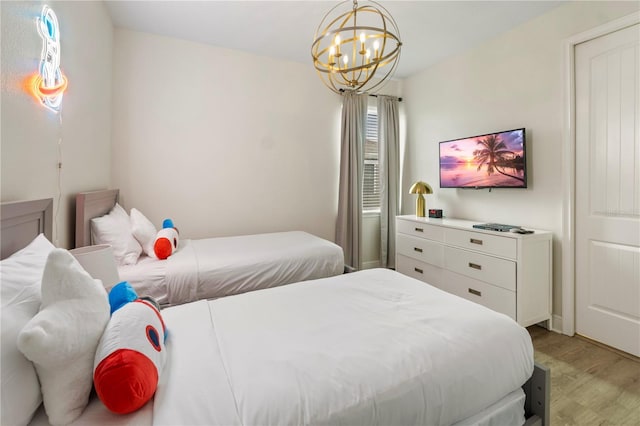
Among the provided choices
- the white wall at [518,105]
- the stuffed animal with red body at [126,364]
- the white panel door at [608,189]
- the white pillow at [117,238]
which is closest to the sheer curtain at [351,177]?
the white wall at [518,105]

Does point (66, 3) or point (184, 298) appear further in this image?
point (184, 298)

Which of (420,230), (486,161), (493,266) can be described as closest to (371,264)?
(420,230)

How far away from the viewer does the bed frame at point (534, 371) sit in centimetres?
118

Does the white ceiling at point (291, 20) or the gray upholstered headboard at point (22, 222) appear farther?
the white ceiling at point (291, 20)

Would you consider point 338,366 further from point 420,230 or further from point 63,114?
point 420,230

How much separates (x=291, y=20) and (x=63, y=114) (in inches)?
78.5

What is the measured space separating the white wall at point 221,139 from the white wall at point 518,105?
133 centimetres

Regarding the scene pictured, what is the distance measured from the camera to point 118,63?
112 inches

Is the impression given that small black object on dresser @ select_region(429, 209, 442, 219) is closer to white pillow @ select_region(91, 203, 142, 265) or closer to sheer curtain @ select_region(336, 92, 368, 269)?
sheer curtain @ select_region(336, 92, 368, 269)

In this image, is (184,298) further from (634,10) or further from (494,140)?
(634,10)

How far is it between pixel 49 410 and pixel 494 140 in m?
3.44

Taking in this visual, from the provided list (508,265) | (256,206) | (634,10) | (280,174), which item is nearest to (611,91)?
(634,10)

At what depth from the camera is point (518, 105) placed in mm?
2791

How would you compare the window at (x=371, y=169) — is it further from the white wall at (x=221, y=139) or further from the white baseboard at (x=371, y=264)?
the white baseboard at (x=371, y=264)
